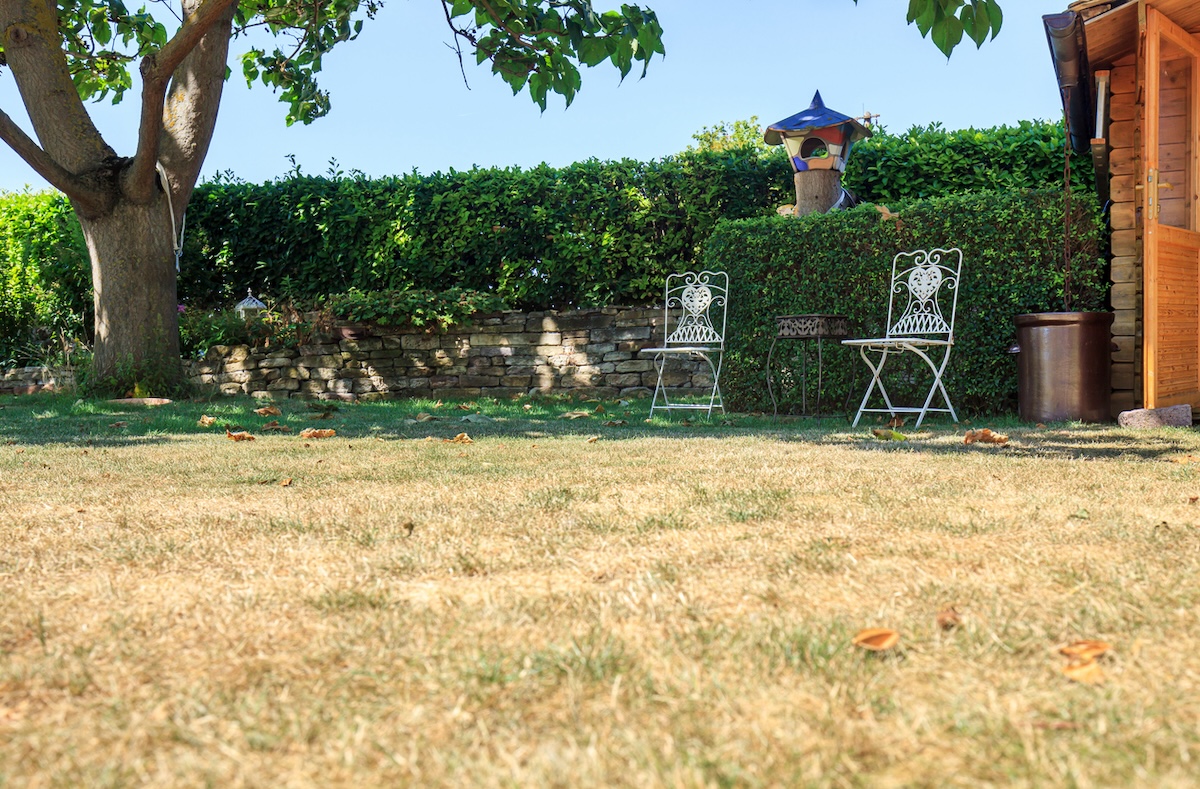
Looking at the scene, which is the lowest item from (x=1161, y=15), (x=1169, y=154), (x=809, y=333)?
(x=809, y=333)

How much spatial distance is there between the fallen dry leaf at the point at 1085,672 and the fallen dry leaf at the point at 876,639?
0.76ft

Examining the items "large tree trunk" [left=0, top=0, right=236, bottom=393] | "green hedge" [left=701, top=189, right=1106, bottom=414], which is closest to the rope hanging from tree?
"large tree trunk" [left=0, top=0, right=236, bottom=393]

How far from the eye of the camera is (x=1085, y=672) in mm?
1290

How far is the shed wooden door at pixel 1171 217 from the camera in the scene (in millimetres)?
5801

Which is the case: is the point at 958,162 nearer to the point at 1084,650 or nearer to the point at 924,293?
the point at 924,293

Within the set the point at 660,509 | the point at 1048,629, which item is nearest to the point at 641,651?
the point at 1048,629

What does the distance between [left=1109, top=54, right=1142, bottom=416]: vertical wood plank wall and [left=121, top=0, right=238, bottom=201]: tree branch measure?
657cm

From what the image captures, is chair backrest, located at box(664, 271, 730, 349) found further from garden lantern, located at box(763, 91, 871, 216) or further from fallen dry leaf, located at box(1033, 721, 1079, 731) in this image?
fallen dry leaf, located at box(1033, 721, 1079, 731)

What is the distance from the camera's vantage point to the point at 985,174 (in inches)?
344

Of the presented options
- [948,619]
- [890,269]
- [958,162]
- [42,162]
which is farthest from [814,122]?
[948,619]

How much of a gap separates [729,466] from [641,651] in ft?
7.59

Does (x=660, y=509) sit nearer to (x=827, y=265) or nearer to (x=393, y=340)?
(x=827, y=265)

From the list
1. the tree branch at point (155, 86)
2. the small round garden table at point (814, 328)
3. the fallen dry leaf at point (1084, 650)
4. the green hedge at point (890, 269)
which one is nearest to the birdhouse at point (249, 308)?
the tree branch at point (155, 86)

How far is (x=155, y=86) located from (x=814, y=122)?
546cm
